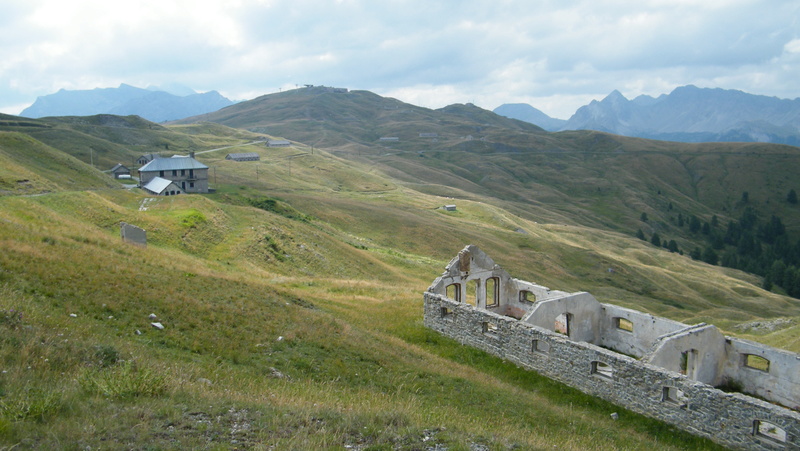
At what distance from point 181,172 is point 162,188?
1459 centimetres

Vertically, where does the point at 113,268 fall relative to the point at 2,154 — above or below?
below

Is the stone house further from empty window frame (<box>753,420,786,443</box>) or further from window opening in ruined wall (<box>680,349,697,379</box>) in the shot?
empty window frame (<box>753,420,786,443</box>)

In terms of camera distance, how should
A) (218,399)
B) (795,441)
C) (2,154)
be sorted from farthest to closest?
(2,154), (795,441), (218,399)

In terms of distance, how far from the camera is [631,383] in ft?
74.0

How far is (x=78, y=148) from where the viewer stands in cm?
12825

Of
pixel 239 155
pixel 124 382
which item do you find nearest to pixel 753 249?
pixel 239 155

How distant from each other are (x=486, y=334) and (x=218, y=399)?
60.6 feet

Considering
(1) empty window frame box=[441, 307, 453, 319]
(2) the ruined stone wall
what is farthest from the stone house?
(2) the ruined stone wall

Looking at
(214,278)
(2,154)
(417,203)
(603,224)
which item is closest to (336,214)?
(417,203)

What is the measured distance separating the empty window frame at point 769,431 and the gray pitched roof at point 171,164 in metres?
92.5

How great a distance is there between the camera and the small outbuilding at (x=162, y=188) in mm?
78562

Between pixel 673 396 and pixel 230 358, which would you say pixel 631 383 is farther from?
pixel 230 358

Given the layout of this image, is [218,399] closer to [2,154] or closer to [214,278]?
[214,278]

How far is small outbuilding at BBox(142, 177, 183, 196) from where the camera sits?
78.6 metres
